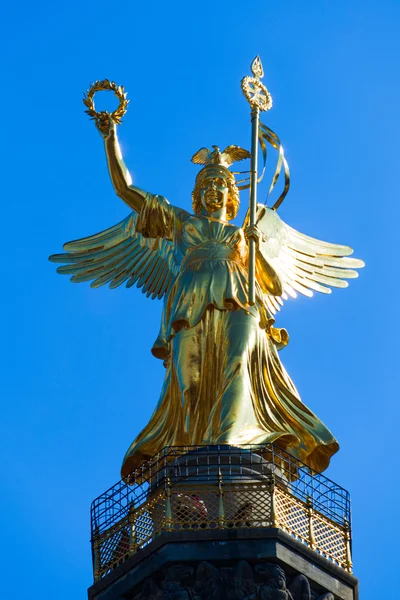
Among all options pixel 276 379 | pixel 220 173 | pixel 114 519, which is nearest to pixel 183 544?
pixel 114 519

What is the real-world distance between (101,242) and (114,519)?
678 cm

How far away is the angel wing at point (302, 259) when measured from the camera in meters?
35.1

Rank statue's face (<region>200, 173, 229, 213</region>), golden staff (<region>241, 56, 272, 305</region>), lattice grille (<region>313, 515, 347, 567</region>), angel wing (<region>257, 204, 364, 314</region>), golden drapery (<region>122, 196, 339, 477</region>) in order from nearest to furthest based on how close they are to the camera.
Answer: lattice grille (<region>313, 515, 347, 567</region>) → golden drapery (<region>122, 196, 339, 477</region>) → golden staff (<region>241, 56, 272, 305</region>) → statue's face (<region>200, 173, 229, 213</region>) → angel wing (<region>257, 204, 364, 314</region>)

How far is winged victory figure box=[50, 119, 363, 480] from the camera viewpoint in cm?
3195

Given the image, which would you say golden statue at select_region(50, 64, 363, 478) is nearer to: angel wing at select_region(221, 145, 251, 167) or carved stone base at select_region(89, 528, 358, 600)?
angel wing at select_region(221, 145, 251, 167)

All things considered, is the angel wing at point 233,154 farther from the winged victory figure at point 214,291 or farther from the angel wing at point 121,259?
the angel wing at point 121,259

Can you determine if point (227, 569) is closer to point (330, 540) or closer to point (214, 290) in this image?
point (330, 540)

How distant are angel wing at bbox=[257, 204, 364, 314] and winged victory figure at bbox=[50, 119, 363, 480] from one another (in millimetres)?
15

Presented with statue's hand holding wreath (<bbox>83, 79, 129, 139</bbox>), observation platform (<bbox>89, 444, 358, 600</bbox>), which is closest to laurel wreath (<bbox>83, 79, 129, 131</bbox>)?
statue's hand holding wreath (<bbox>83, 79, 129, 139</bbox>)

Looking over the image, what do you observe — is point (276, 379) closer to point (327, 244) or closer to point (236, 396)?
point (236, 396)

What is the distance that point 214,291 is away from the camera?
1298 inches

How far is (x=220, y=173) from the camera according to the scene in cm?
3484

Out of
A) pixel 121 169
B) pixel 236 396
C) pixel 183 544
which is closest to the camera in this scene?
pixel 183 544

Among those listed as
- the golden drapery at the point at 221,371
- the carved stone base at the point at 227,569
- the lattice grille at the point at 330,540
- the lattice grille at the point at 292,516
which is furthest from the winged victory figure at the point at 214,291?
the carved stone base at the point at 227,569
